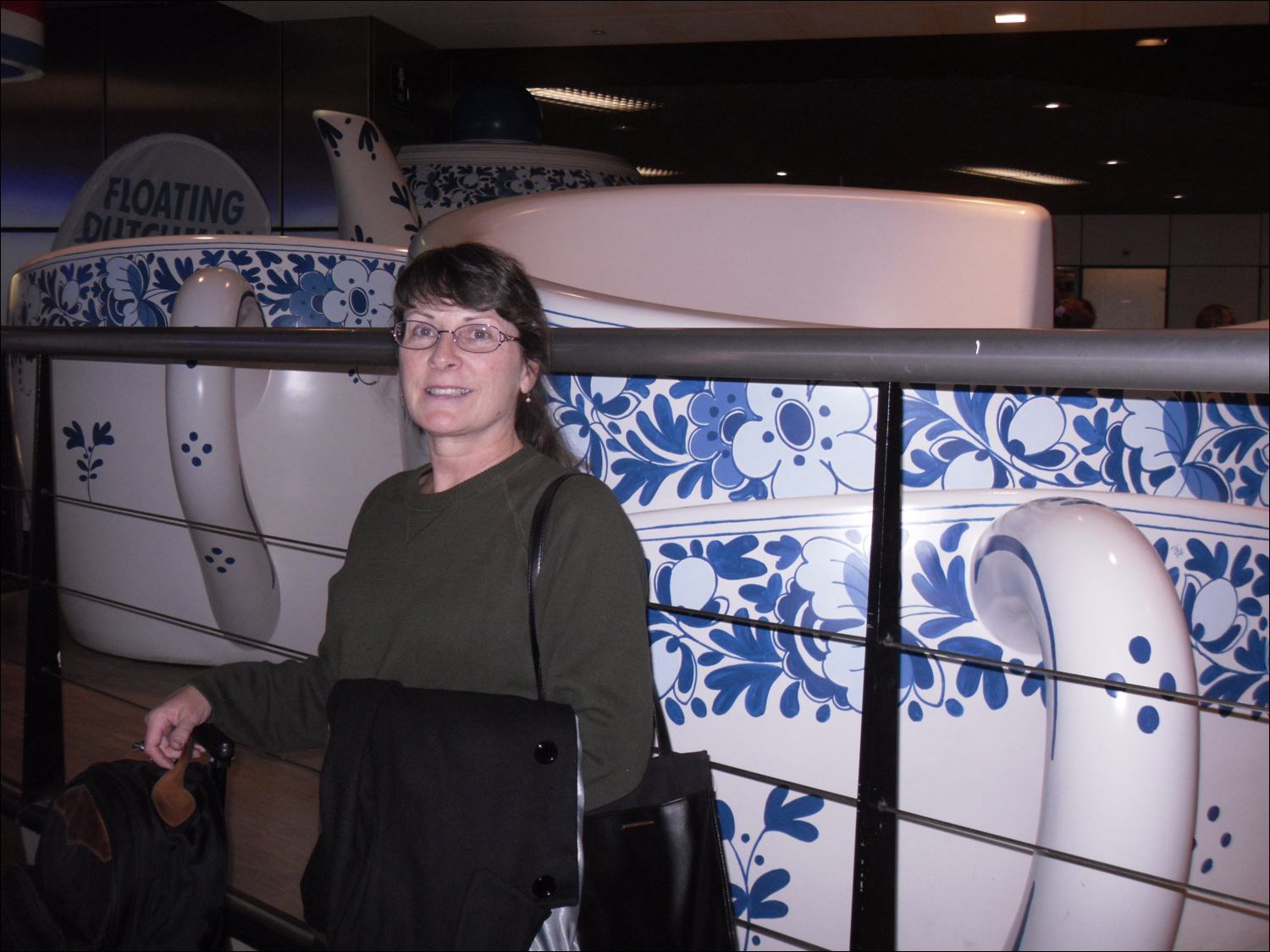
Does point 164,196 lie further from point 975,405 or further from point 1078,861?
point 1078,861

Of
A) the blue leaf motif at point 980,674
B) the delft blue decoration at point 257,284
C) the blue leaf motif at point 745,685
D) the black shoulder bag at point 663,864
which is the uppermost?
the delft blue decoration at point 257,284

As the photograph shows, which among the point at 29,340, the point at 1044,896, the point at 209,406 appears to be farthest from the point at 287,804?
the point at 1044,896

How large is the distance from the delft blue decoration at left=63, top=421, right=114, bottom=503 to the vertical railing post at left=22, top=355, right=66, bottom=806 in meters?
0.30

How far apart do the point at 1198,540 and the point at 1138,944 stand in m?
0.20

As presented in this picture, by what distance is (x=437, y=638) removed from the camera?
0.60 m

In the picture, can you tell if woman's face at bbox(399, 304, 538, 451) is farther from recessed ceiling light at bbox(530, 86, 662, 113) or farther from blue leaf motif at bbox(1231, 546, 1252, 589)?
recessed ceiling light at bbox(530, 86, 662, 113)

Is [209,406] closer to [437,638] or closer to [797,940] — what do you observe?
[437,638]

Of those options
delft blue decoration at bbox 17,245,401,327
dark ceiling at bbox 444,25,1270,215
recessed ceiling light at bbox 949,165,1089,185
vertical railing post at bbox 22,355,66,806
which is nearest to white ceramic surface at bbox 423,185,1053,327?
delft blue decoration at bbox 17,245,401,327

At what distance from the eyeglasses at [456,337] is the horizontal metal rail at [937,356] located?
0.05m

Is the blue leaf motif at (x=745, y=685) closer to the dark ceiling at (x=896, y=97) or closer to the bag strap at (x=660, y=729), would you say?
the bag strap at (x=660, y=729)

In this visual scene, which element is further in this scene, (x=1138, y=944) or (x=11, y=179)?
(x=11, y=179)

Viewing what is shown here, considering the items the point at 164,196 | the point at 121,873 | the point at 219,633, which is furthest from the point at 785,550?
the point at 164,196

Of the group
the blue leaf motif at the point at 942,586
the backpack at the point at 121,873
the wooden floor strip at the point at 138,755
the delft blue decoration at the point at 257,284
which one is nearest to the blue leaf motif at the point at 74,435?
the delft blue decoration at the point at 257,284

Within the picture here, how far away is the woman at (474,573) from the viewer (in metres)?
0.56
